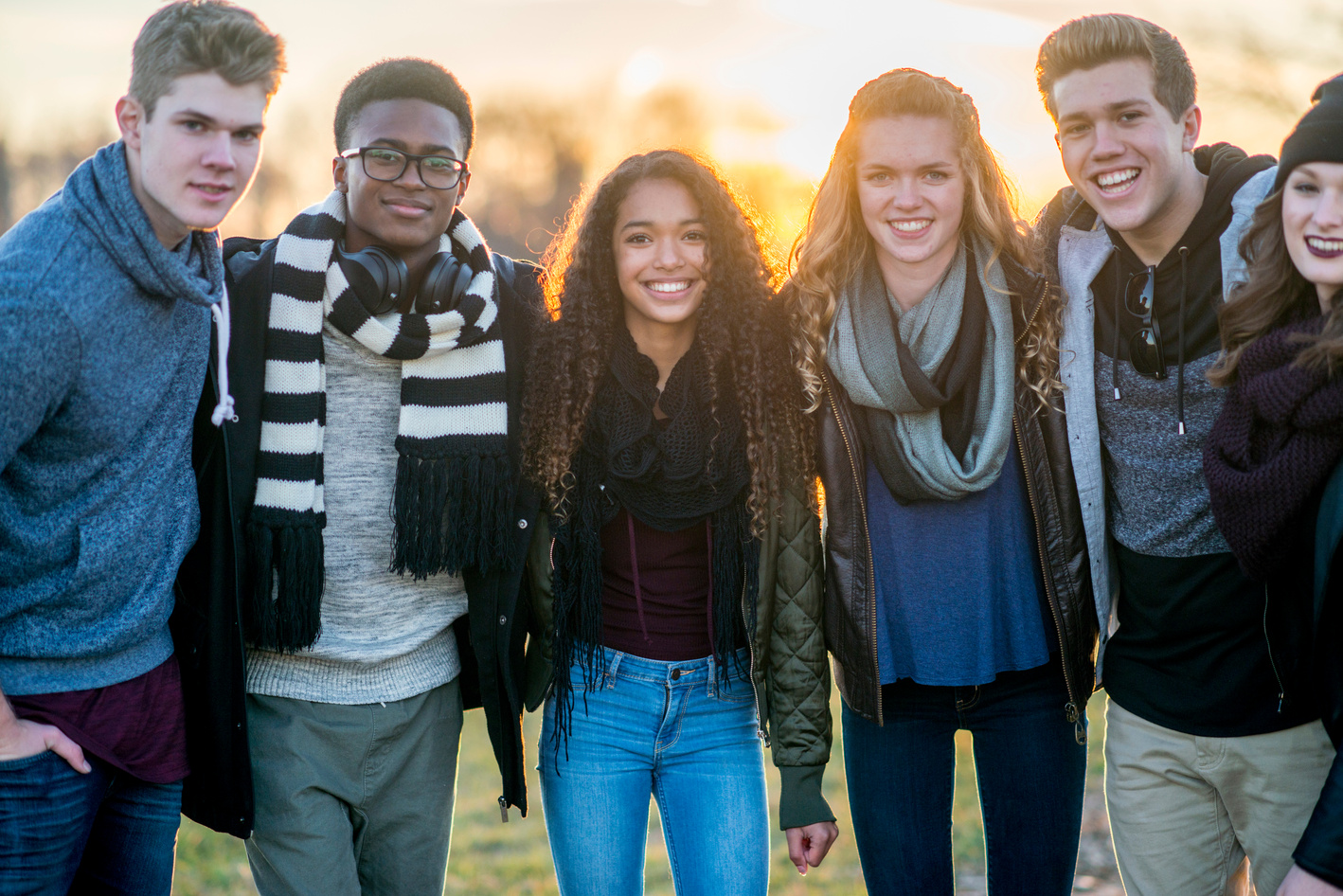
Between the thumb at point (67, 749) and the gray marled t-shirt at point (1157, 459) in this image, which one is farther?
the gray marled t-shirt at point (1157, 459)

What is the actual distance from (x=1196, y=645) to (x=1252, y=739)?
270mm

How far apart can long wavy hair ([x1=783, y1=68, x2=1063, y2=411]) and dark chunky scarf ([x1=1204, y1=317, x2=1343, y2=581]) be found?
0.50 m

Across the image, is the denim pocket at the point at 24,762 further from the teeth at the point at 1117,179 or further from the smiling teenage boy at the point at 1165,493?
the teeth at the point at 1117,179

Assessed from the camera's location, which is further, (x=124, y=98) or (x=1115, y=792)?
(x=1115, y=792)

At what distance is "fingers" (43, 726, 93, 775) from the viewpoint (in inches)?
89.6

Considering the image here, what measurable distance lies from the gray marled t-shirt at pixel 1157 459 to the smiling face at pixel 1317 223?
36 cm

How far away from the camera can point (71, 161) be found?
29203mm

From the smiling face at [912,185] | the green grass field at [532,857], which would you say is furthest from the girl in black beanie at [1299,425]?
the green grass field at [532,857]

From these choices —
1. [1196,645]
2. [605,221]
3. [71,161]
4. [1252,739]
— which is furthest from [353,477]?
[71,161]

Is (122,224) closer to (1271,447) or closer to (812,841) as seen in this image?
(812,841)

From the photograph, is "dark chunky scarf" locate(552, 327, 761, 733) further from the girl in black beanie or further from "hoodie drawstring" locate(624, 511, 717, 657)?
the girl in black beanie

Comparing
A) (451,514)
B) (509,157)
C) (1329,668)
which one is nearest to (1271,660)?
(1329,668)

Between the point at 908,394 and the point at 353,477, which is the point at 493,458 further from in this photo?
the point at 908,394

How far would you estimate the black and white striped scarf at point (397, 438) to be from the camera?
2.70 m
